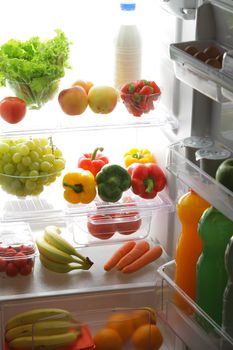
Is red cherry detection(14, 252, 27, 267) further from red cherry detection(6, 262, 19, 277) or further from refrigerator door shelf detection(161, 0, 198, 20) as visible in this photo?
refrigerator door shelf detection(161, 0, 198, 20)

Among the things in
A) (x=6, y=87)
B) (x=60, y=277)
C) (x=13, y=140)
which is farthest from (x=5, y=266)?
(x=6, y=87)

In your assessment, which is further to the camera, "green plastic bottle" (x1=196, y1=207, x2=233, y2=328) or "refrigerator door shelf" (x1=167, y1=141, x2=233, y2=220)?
"green plastic bottle" (x1=196, y1=207, x2=233, y2=328)

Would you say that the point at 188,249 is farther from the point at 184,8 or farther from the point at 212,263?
the point at 184,8

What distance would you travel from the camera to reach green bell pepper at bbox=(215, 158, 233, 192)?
80.7 inches

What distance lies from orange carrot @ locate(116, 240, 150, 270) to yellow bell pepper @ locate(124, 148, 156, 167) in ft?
1.03

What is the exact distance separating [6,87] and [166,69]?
23.5 inches

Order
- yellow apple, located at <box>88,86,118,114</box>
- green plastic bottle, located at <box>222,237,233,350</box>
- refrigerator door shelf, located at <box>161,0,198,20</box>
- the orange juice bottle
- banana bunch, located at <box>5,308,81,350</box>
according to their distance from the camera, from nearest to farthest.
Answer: green plastic bottle, located at <box>222,237,233,350</box> < the orange juice bottle < refrigerator door shelf, located at <box>161,0,198,20</box> < banana bunch, located at <box>5,308,81,350</box> < yellow apple, located at <box>88,86,118,114</box>

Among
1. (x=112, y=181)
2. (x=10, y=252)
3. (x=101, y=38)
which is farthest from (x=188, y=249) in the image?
(x=101, y=38)

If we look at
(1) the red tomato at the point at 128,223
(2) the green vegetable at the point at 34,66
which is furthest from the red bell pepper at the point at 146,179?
(2) the green vegetable at the point at 34,66

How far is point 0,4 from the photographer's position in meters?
3.02

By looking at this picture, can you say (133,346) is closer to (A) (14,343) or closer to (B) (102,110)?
(A) (14,343)

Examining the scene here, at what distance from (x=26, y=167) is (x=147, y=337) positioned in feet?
2.40

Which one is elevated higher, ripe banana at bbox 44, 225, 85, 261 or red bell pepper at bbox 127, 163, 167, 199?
red bell pepper at bbox 127, 163, 167, 199

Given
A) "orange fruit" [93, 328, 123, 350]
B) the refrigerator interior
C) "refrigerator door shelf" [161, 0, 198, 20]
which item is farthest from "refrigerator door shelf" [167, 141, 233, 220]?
"orange fruit" [93, 328, 123, 350]
